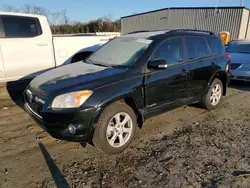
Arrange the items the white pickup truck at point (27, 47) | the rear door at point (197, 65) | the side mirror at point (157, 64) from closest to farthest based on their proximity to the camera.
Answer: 1. the side mirror at point (157, 64)
2. the rear door at point (197, 65)
3. the white pickup truck at point (27, 47)

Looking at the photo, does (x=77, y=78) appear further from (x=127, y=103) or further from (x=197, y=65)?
(x=197, y=65)

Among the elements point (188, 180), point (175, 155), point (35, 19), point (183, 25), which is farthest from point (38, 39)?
point (183, 25)

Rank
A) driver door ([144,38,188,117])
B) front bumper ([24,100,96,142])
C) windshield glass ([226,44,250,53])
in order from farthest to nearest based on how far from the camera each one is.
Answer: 1. windshield glass ([226,44,250,53])
2. driver door ([144,38,188,117])
3. front bumper ([24,100,96,142])

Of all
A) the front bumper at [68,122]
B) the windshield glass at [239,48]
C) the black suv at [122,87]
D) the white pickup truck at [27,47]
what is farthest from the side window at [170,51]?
the windshield glass at [239,48]

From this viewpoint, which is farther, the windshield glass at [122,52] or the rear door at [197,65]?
the rear door at [197,65]

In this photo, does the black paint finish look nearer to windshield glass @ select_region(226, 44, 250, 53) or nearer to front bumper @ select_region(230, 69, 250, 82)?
front bumper @ select_region(230, 69, 250, 82)

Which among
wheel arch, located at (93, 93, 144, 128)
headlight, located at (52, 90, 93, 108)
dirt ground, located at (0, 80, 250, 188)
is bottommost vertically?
dirt ground, located at (0, 80, 250, 188)

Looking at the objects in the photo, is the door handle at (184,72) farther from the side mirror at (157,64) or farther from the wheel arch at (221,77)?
the wheel arch at (221,77)

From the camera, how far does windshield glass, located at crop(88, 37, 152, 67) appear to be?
3418mm

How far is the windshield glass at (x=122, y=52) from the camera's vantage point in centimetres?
342

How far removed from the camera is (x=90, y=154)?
10.0 feet

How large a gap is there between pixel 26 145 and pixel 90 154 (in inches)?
41.5

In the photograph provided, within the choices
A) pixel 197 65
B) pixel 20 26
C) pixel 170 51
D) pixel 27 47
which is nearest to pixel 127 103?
pixel 170 51

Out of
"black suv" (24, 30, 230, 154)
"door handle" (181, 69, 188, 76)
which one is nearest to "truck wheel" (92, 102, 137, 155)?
"black suv" (24, 30, 230, 154)
